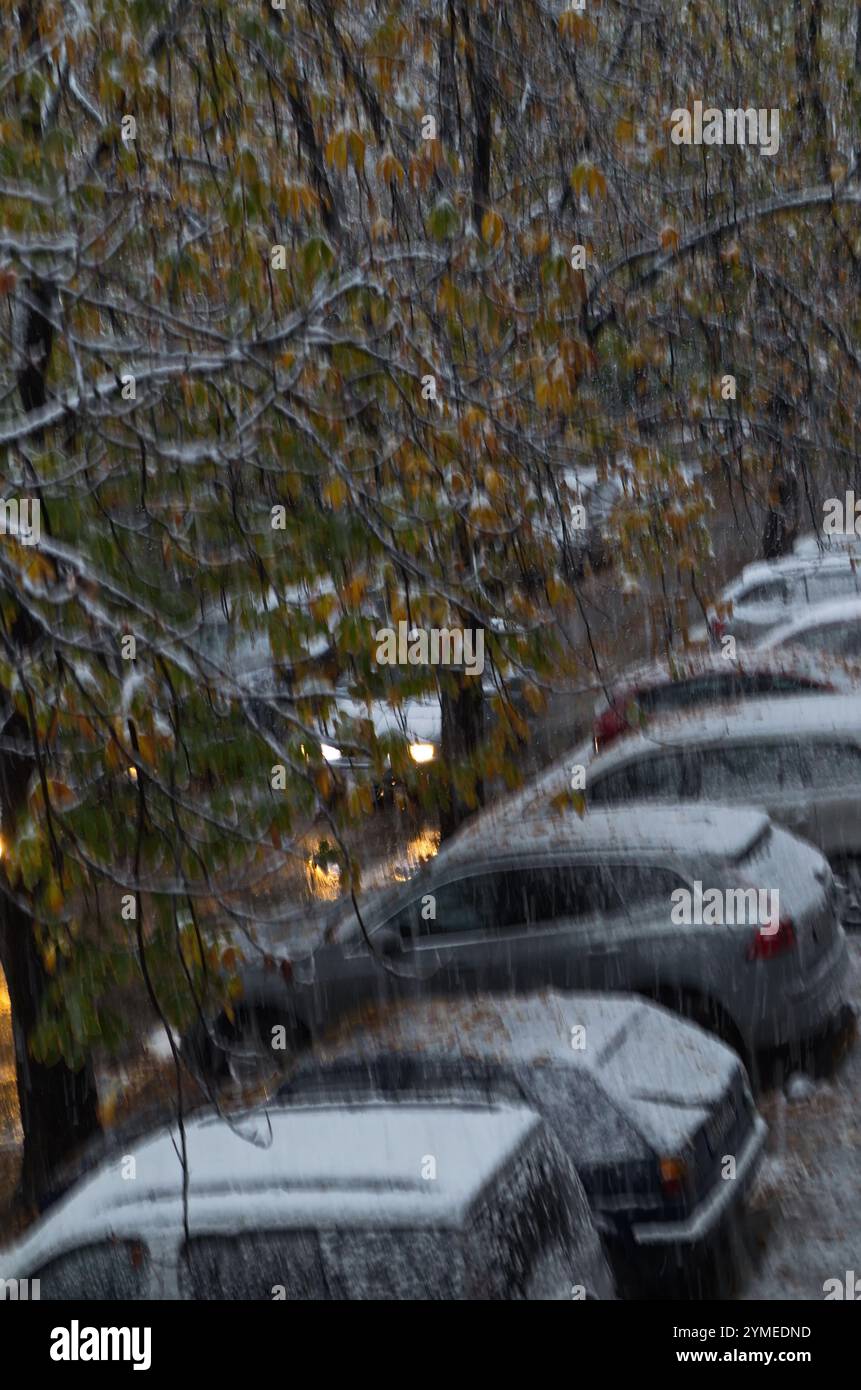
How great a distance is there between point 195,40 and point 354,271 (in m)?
1.56

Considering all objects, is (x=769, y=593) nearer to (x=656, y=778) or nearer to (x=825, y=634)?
(x=825, y=634)

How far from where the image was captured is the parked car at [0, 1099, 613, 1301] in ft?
10.9

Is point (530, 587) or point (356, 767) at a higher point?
point (530, 587)

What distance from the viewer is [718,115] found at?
5.50 metres

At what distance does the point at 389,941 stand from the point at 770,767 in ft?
7.14

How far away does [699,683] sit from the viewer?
6.12 m

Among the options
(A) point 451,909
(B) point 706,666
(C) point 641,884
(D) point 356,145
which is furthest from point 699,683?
(D) point 356,145

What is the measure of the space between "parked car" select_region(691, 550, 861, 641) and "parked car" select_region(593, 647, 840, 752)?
5.5 inches

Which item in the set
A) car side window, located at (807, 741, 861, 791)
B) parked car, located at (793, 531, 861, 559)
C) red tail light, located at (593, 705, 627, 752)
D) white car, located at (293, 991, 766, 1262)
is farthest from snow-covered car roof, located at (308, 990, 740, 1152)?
parked car, located at (793, 531, 861, 559)

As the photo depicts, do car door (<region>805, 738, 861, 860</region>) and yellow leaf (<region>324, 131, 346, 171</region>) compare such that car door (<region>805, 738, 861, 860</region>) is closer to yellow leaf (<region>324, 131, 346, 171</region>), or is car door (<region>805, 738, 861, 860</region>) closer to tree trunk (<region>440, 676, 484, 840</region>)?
tree trunk (<region>440, 676, 484, 840</region>)

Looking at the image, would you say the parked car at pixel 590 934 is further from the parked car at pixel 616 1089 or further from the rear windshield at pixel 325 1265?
the rear windshield at pixel 325 1265

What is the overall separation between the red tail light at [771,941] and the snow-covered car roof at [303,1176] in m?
1.75
